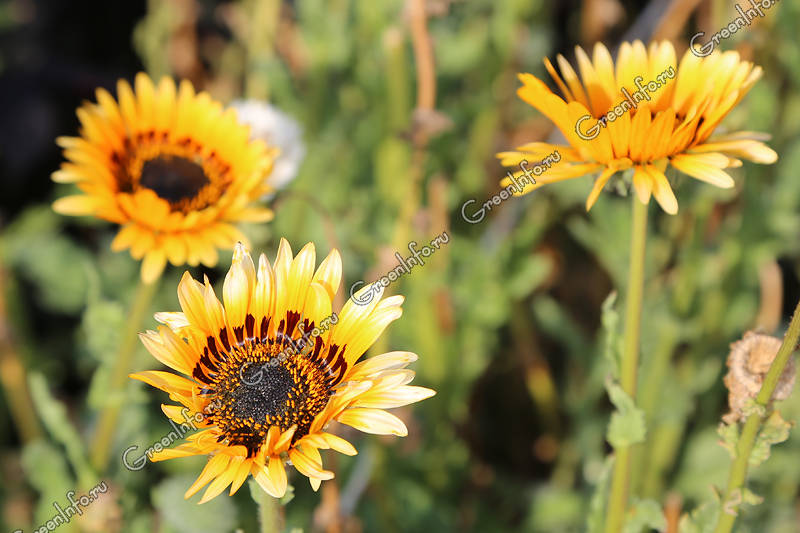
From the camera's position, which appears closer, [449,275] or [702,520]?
[702,520]

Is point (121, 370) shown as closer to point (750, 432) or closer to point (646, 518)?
point (646, 518)

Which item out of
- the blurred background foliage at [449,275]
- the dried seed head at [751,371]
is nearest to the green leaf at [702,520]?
the dried seed head at [751,371]

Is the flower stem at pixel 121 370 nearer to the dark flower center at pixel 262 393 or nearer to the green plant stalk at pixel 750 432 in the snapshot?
the dark flower center at pixel 262 393

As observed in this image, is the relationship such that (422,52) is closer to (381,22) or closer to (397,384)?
(381,22)

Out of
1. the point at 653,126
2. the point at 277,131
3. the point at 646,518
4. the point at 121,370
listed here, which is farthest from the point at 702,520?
the point at 277,131

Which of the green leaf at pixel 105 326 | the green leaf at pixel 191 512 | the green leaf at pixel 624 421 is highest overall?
the green leaf at pixel 105 326

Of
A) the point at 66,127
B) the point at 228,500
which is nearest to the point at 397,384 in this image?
the point at 228,500

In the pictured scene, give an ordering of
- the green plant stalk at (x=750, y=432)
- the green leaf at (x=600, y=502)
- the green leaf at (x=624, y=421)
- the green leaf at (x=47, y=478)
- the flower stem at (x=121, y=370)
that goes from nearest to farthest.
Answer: the green plant stalk at (x=750, y=432), the green leaf at (x=624, y=421), the green leaf at (x=600, y=502), the flower stem at (x=121, y=370), the green leaf at (x=47, y=478)
